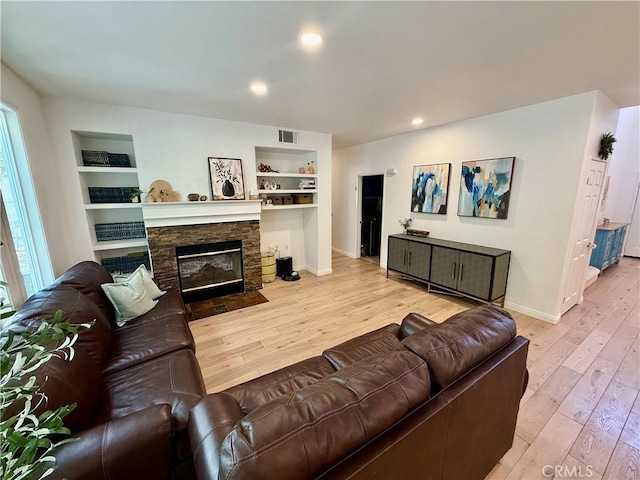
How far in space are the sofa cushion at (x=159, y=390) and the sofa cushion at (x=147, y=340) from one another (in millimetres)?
73

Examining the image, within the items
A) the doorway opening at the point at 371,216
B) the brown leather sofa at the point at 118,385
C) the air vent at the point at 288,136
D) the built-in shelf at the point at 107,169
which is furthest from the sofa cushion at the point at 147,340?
Result: the doorway opening at the point at 371,216

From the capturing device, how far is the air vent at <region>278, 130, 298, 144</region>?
418cm

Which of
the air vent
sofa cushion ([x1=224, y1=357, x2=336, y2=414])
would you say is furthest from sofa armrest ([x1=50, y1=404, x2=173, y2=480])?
the air vent

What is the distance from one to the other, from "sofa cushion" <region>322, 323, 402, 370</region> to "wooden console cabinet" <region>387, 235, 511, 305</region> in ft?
6.66

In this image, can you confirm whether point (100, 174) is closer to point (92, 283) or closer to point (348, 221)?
point (92, 283)

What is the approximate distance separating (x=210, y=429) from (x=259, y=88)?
9.04 feet

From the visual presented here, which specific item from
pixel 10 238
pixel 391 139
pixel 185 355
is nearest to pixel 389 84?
pixel 391 139

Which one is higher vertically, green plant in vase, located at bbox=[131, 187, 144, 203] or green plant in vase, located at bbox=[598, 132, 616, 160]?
green plant in vase, located at bbox=[598, 132, 616, 160]

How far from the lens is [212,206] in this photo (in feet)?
12.2

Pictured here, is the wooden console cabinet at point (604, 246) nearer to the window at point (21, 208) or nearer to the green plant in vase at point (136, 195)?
the green plant in vase at point (136, 195)

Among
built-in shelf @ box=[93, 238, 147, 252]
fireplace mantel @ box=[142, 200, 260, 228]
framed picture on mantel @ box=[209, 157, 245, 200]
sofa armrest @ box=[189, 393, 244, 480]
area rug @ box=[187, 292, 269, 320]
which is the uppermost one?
framed picture on mantel @ box=[209, 157, 245, 200]

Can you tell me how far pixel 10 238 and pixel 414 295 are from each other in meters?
4.33

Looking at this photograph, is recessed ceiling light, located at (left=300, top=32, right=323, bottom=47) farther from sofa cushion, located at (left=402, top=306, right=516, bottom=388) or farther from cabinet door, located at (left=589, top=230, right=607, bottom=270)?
cabinet door, located at (left=589, top=230, right=607, bottom=270)

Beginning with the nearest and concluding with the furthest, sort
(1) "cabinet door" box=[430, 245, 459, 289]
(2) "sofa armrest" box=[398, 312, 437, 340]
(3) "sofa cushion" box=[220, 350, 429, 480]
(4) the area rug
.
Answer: (3) "sofa cushion" box=[220, 350, 429, 480], (2) "sofa armrest" box=[398, 312, 437, 340], (4) the area rug, (1) "cabinet door" box=[430, 245, 459, 289]
